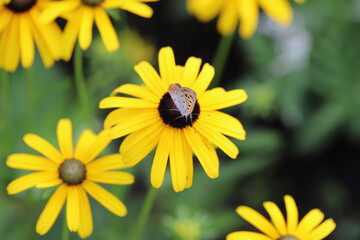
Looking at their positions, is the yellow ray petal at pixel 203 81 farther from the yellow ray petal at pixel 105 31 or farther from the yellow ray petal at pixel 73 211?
the yellow ray petal at pixel 73 211

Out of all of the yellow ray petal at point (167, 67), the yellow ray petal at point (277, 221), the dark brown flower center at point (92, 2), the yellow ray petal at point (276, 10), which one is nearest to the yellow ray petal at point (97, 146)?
the yellow ray petal at point (167, 67)

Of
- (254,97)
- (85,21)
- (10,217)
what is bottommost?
(10,217)

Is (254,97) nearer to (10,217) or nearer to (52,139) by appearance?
(52,139)

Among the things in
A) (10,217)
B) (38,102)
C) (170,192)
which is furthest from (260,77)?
(10,217)

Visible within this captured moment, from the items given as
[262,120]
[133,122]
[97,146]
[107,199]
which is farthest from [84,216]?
[262,120]

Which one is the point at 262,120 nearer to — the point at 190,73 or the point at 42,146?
the point at 190,73
